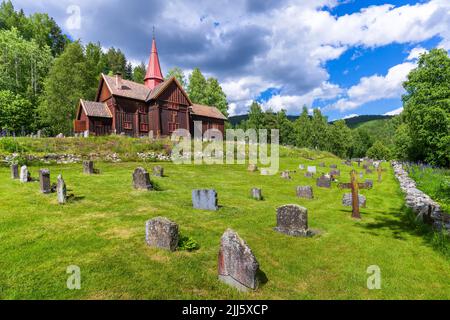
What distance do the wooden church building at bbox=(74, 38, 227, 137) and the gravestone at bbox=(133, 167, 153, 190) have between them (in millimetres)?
23768

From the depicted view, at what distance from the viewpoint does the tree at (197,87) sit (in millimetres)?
64688

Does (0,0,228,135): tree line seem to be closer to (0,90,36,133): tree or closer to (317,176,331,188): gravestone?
(0,90,36,133): tree

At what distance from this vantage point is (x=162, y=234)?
7.42m

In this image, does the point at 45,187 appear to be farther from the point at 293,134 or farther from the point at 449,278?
the point at 293,134

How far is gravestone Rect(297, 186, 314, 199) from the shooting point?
16138 millimetres

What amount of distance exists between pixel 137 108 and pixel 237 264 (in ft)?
122

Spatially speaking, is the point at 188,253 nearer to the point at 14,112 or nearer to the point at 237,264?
the point at 237,264

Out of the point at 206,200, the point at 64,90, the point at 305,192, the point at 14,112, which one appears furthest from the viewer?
the point at 64,90

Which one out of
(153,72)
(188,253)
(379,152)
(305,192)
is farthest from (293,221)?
(379,152)

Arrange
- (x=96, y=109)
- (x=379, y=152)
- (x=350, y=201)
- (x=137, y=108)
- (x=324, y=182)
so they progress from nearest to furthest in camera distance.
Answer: (x=350, y=201), (x=324, y=182), (x=96, y=109), (x=137, y=108), (x=379, y=152)

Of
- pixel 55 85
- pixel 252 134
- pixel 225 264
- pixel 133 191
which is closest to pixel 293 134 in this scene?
pixel 252 134

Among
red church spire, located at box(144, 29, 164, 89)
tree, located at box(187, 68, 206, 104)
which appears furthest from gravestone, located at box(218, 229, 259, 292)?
tree, located at box(187, 68, 206, 104)

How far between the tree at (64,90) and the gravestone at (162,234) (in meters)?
43.2
